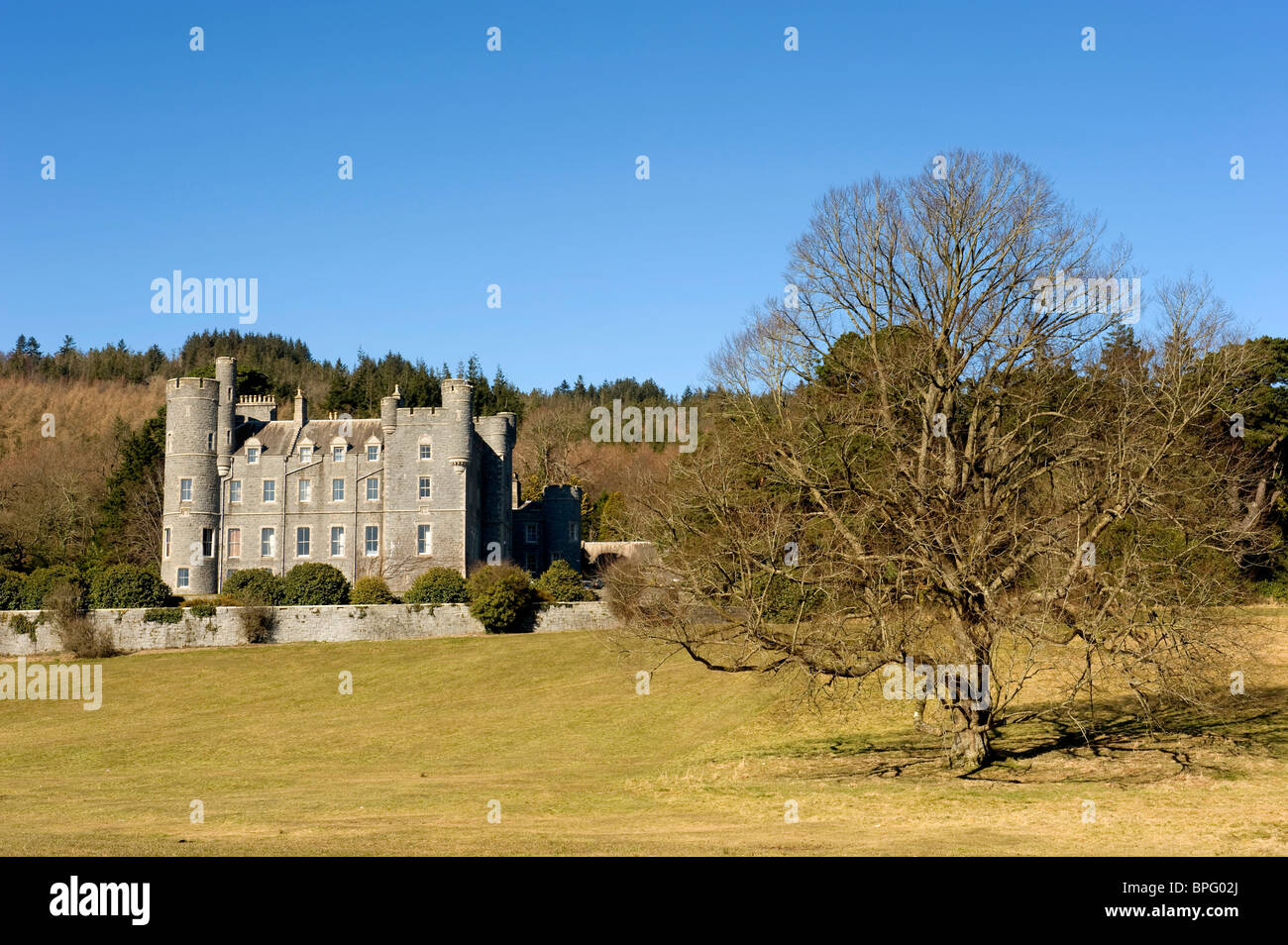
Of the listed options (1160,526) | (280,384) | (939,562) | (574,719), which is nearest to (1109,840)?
(939,562)

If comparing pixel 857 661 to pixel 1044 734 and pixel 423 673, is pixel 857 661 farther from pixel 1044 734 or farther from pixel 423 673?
pixel 423 673

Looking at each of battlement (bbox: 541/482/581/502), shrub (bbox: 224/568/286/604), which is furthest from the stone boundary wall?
battlement (bbox: 541/482/581/502)

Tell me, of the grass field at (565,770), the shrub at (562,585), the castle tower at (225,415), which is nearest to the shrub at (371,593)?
the grass field at (565,770)

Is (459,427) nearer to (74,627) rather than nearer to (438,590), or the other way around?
(438,590)

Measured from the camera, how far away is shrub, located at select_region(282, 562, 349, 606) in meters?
50.6

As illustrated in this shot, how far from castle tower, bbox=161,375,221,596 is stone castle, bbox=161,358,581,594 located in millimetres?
52

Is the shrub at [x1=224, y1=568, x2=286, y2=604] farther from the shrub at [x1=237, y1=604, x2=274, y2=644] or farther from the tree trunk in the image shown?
the tree trunk

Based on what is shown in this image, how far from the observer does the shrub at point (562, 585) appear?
51625mm

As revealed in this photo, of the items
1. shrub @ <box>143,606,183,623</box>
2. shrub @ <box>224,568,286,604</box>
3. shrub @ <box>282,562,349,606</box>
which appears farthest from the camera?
shrub @ <box>282,562,349,606</box>

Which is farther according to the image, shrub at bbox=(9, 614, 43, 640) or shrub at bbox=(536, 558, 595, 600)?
shrub at bbox=(536, 558, 595, 600)

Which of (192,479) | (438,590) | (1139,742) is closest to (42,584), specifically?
(192,479)

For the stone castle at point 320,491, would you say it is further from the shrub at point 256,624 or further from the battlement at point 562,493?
the shrub at point 256,624

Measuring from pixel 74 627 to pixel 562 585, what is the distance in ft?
67.6

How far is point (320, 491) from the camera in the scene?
196ft
